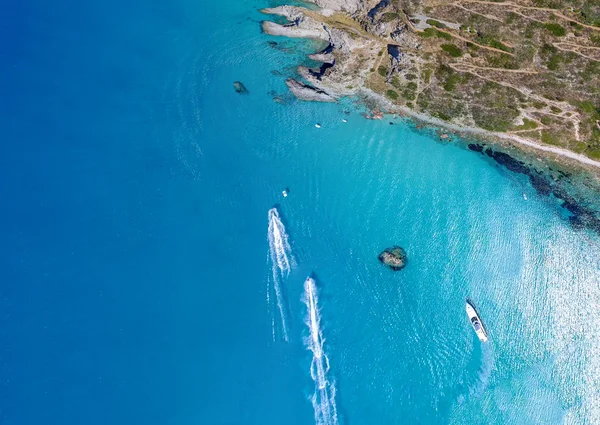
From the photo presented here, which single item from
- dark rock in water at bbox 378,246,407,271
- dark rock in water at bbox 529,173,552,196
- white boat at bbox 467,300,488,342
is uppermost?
dark rock in water at bbox 529,173,552,196

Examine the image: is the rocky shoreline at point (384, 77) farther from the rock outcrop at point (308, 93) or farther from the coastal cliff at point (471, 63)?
the coastal cliff at point (471, 63)

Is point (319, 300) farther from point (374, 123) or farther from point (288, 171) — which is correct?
point (374, 123)

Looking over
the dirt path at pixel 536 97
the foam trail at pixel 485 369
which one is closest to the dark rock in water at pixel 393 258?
the foam trail at pixel 485 369

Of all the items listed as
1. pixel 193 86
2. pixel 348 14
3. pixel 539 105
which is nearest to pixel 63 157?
pixel 193 86

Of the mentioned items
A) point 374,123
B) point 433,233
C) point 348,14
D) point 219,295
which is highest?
point 348,14

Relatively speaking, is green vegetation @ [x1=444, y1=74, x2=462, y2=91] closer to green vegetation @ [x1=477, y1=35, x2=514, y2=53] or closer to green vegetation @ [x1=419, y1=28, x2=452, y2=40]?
green vegetation @ [x1=419, y1=28, x2=452, y2=40]

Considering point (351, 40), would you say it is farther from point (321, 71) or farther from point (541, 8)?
point (541, 8)

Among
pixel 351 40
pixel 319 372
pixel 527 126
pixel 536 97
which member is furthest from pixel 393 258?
pixel 351 40

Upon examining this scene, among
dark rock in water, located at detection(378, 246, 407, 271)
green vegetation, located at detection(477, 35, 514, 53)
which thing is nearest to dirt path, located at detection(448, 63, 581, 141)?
green vegetation, located at detection(477, 35, 514, 53)
